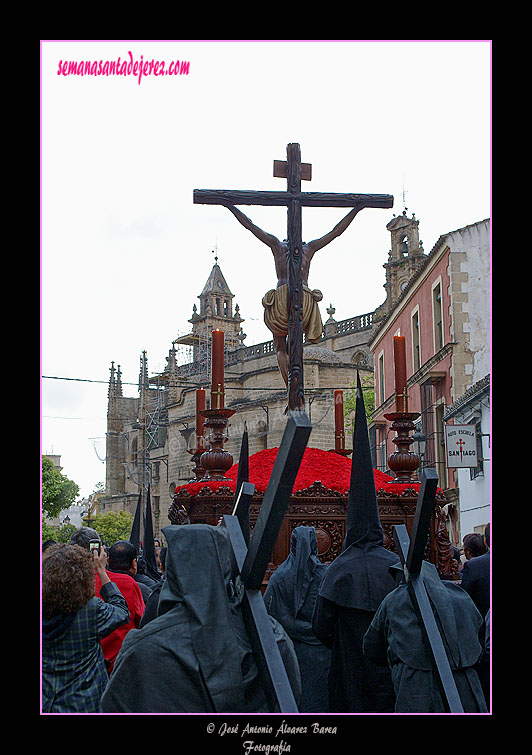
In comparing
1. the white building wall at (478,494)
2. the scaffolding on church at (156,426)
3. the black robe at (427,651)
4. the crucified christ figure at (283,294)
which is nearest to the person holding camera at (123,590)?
the black robe at (427,651)

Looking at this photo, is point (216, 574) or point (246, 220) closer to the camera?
point (216, 574)

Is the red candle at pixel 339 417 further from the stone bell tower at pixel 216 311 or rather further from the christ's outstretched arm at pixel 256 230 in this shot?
the stone bell tower at pixel 216 311

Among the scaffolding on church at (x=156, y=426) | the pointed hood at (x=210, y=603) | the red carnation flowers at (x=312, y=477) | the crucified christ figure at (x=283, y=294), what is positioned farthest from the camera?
the scaffolding on church at (x=156, y=426)

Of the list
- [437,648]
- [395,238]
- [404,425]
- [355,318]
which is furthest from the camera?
[355,318]

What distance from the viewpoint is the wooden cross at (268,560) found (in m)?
2.37

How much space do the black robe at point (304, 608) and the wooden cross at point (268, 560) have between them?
7.84 ft

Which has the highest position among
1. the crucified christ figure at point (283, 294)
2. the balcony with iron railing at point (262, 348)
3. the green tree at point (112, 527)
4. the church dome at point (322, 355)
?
the balcony with iron railing at point (262, 348)

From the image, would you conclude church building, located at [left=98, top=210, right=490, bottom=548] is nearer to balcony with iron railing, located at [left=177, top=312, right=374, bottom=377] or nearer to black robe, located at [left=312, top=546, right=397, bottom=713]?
balcony with iron railing, located at [left=177, top=312, right=374, bottom=377]

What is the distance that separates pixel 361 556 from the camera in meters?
4.61

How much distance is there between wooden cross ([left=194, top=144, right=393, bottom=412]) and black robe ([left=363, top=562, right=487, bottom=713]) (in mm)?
3602

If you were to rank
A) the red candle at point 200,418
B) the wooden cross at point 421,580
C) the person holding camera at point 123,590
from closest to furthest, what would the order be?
the wooden cross at point 421,580, the person holding camera at point 123,590, the red candle at point 200,418
